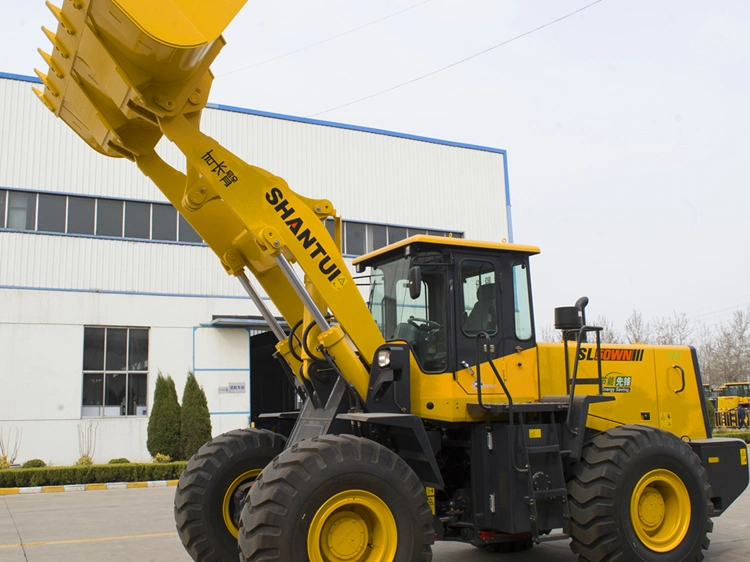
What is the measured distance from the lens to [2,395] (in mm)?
19375

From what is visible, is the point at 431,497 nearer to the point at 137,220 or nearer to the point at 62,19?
the point at 62,19

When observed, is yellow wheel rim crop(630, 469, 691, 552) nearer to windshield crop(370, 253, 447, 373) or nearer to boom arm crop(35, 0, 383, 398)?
windshield crop(370, 253, 447, 373)

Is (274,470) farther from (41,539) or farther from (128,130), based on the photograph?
(41,539)

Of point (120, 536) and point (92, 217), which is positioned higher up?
point (92, 217)

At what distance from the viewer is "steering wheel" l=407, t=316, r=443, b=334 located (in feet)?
22.5

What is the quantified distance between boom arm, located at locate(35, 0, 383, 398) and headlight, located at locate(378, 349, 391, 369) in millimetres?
140

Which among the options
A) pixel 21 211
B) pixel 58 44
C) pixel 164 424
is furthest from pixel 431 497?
pixel 21 211

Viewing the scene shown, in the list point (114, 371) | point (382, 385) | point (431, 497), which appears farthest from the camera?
point (114, 371)

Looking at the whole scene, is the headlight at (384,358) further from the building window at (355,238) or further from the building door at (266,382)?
the building window at (355,238)

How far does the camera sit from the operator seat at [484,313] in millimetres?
6930

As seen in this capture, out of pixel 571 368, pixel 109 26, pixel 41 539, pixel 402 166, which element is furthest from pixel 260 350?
pixel 109 26

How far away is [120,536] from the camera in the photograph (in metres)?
9.77

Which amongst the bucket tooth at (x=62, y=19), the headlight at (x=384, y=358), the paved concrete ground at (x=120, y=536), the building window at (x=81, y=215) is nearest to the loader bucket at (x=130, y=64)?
the bucket tooth at (x=62, y=19)

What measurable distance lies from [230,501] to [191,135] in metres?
3.38
